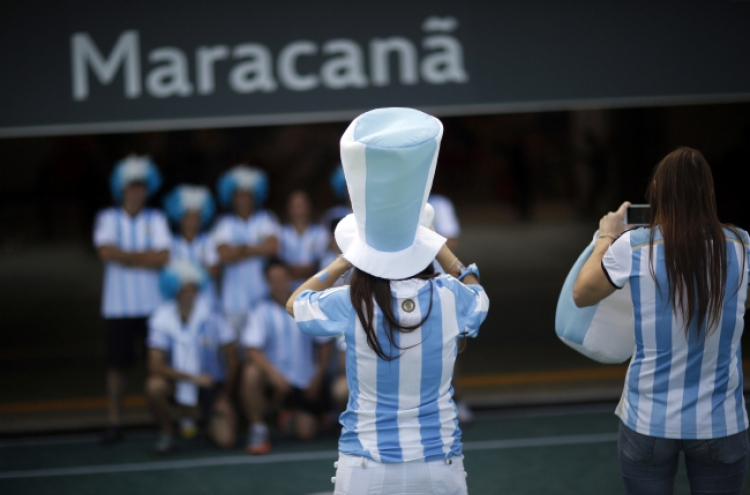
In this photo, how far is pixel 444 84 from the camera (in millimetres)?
4699

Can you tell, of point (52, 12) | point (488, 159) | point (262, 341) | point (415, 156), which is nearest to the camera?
point (415, 156)

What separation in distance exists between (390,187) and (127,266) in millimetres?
3636

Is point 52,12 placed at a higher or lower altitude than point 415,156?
higher

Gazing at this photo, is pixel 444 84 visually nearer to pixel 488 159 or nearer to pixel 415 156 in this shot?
pixel 415 156

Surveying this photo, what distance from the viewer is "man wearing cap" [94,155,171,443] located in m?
5.29

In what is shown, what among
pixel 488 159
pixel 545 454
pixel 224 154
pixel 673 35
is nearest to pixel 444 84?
pixel 673 35

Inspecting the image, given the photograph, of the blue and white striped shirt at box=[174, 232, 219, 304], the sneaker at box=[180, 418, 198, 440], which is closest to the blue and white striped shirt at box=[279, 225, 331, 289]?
the blue and white striped shirt at box=[174, 232, 219, 304]

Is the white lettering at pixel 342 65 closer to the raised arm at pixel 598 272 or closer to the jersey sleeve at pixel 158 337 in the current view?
the jersey sleeve at pixel 158 337

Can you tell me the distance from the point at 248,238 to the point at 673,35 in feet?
9.42

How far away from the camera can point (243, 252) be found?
554cm

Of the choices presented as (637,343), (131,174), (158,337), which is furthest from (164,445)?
(637,343)

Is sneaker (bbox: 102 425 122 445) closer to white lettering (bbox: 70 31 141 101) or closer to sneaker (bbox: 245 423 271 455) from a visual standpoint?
sneaker (bbox: 245 423 271 455)

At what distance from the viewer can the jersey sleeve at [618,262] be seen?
240cm

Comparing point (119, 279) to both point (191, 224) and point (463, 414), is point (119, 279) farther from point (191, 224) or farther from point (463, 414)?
point (463, 414)
